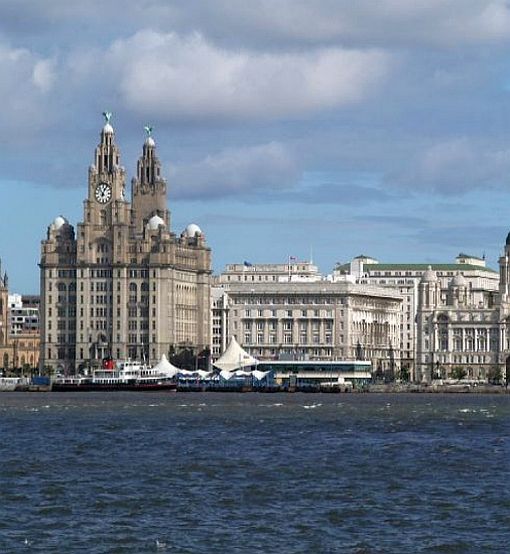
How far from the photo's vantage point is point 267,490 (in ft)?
251

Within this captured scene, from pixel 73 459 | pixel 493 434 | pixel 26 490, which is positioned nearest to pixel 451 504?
pixel 26 490

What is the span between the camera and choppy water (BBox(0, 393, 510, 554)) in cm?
6284

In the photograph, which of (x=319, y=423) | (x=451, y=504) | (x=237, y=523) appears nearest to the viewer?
(x=237, y=523)

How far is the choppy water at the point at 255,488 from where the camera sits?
6284cm

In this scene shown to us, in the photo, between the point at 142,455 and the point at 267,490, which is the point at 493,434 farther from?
the point at 267,490

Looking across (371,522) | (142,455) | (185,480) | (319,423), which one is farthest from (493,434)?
(371,522)

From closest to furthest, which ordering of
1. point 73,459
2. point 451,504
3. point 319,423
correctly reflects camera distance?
point 451,504 → point 73,459 → point 319,423

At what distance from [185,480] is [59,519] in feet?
45.2

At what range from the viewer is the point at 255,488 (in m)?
77.0

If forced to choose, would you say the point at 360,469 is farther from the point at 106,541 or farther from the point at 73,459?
the point at 106,541

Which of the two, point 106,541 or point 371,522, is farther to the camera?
point 371,522

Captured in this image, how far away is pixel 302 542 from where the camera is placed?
62125mm

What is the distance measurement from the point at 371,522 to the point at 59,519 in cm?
1034

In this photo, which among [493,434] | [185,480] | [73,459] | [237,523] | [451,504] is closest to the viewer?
[237,523]
